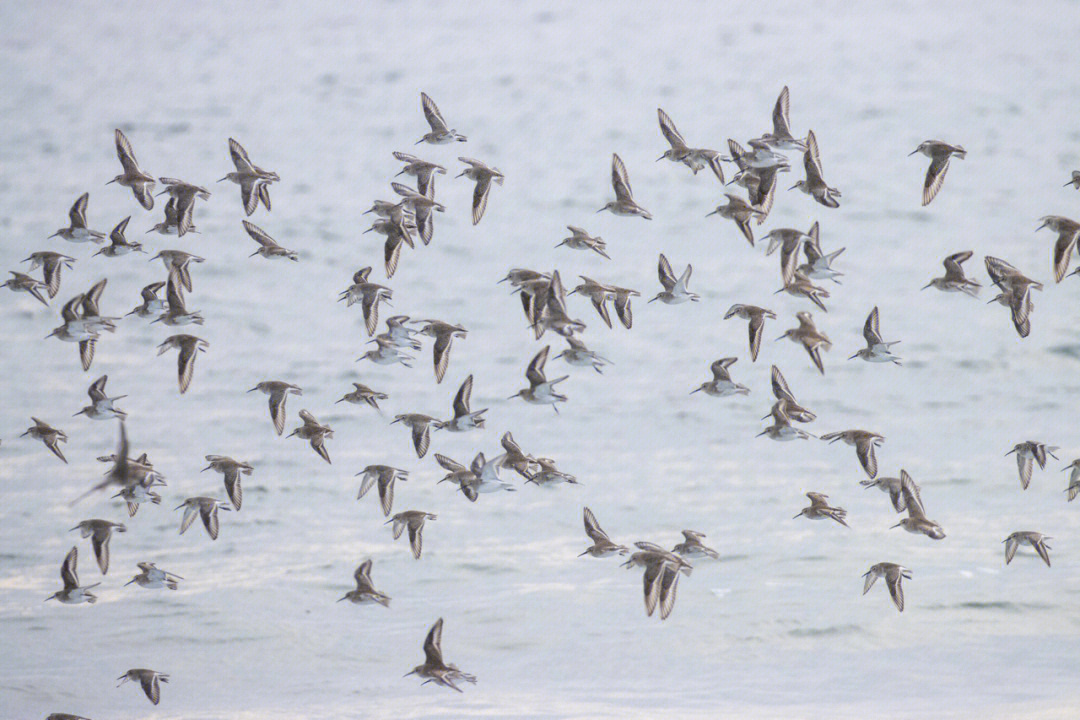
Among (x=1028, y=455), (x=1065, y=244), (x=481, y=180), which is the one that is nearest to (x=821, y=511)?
(x=1028, y=455)

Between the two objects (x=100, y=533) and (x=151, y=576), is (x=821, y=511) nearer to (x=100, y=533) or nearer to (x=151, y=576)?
(x=151, y=576)

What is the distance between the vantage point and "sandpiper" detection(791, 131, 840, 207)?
1337cm

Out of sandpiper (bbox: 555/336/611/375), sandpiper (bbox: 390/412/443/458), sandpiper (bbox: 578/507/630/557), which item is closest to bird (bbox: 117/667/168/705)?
sandpiper (bbox: 390/412/443/458)

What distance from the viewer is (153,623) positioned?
14.9 metres

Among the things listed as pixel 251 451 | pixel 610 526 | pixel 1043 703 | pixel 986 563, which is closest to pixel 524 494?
pixel 610 526

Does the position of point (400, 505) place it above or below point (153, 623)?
above

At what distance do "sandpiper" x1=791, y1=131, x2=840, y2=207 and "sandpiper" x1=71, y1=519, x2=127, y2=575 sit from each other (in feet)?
19.7

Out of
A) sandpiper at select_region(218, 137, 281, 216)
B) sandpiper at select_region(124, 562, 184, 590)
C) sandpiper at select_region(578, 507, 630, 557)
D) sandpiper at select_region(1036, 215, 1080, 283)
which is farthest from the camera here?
sandpiper at select_region(218, 137, 281, 216)

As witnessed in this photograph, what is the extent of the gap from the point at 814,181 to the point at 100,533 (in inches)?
250

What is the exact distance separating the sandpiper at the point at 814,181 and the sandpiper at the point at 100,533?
236 inches

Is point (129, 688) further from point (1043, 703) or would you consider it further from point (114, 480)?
point (1043, 703)

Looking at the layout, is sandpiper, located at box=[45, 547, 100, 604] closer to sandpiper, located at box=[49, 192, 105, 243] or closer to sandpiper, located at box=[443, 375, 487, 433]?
sandpiper, located at box=[49, 192, 105, 243]

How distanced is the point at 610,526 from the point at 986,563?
3484 mm

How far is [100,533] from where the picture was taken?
543 inches
